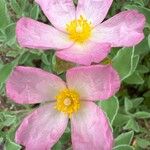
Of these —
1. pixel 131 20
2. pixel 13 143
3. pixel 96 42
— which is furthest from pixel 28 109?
pixel 131 20

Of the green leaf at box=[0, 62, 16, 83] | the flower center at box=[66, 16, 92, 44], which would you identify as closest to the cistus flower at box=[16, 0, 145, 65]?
the flower center at box=[66, 16, 92, 44]

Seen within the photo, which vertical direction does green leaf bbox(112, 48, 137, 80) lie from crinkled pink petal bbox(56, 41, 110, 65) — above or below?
below

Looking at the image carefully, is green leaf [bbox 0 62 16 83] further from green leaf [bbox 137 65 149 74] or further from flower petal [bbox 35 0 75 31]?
green leaf [bbox 137 65 149 74]

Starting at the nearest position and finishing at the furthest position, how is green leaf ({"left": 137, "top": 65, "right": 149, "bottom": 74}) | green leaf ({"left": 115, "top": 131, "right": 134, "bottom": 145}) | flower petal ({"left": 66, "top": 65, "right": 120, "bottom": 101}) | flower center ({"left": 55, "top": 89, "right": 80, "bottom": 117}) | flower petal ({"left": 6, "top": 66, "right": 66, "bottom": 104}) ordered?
flower petal ({"left": 66, "top": 65, "right": 120, "bottom": 101}) → flower petal ({"left": 6, "top": 66, "right": 66, "bottom": 104}) → flower center ({"left": 55, "top": 89, "right": 80, "bottom": 117}) → green leaf ({"left": 115, "top": 131, "right": 134, "bottom": 145}) → green leaf ({"left": 137, "top": 65, "right": 149, "bottom": 74})

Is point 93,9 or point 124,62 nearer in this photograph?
point 124,62

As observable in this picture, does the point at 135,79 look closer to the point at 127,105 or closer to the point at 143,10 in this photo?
the point at 127,105

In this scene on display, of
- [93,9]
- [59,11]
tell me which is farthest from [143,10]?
[59,11]

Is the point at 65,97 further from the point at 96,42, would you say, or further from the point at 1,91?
the point at 1,91
